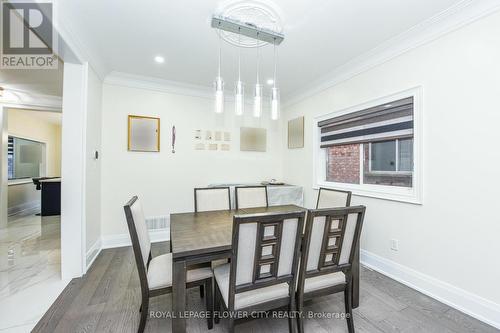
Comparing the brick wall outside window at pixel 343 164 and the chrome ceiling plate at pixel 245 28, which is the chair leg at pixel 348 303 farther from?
the chrome ceiling plate at pixel 245 28

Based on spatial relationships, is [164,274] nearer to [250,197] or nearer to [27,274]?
[250,197]

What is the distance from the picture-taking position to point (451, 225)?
1.90m

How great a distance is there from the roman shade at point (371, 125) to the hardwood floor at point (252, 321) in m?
1.64

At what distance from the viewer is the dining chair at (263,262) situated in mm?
1193

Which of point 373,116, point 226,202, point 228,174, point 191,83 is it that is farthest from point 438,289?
point 191,83

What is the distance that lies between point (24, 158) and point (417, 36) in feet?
27.5

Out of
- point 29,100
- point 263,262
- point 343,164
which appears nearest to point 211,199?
point 263,262

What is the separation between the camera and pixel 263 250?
126 centimetres

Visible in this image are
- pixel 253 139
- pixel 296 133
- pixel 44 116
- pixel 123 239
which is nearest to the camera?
pixel 123 239

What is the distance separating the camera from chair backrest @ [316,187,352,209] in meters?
2.22

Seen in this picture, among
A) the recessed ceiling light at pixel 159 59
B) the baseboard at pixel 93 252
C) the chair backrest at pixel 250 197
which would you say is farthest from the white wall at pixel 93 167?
the chair backrest at pixel 250 197

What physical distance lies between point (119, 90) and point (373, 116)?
3658 millimetres

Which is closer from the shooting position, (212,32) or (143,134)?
(212,32)

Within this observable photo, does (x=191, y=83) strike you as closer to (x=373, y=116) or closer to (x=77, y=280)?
(x=373, y=116)
